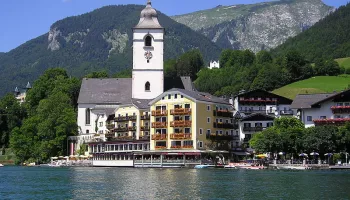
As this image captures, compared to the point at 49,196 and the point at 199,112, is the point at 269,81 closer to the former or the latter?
the point at 199,112

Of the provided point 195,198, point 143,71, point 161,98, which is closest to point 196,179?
point 195,198

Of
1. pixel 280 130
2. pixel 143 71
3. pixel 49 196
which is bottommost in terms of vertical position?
pixel 49 196

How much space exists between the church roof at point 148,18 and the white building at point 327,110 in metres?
30.4

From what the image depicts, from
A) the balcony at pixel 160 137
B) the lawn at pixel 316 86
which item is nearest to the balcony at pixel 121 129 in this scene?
the balcony at pixel 160 137

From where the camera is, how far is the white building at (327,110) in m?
114

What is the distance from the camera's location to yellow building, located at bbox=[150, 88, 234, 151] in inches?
4483

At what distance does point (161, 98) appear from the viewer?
11688cm

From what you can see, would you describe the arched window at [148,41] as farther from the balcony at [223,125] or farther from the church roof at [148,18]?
the balcony at [223,125]

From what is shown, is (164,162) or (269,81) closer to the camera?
(164,162)

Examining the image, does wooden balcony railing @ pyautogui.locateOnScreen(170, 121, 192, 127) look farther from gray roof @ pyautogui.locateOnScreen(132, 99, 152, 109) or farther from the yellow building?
gray roof @ pyautogui.locateOnScreen(132, 99, 152, 109)

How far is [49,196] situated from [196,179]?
22.2m

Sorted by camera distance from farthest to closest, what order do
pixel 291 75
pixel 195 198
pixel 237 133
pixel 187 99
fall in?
pixel 291 75
pixel 237 133
pixel 187 99
pixel 195 198

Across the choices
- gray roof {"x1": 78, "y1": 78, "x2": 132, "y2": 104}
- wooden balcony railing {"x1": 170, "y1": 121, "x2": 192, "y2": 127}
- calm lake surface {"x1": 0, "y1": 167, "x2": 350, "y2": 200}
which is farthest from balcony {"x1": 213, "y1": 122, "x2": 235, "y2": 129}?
calm lake surface {"x1": 0, "y1": 167, "x2": 350, "y2": 200}

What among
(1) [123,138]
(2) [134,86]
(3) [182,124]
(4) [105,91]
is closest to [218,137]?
(3) [182,124]
